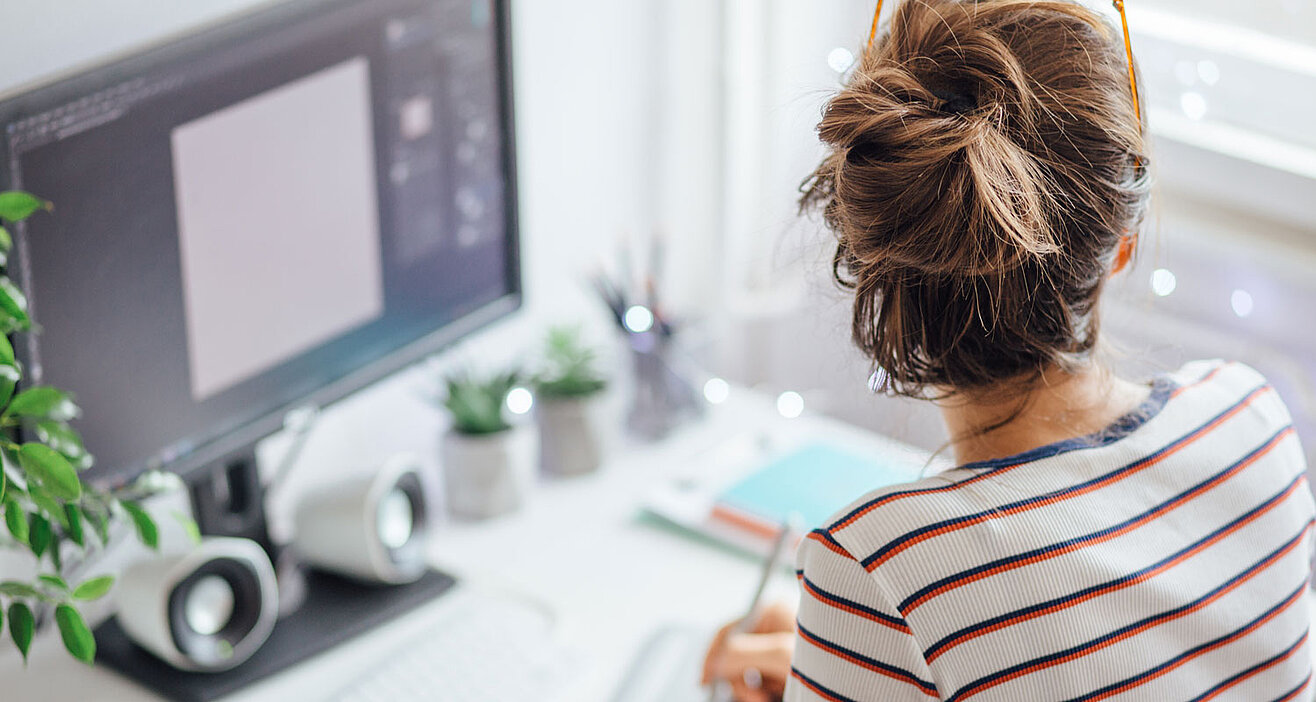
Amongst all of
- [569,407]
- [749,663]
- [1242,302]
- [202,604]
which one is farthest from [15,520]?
[1242,302]

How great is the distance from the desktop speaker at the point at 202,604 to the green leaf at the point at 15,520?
272mm

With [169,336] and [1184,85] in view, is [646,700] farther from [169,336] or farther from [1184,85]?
[1184,85]

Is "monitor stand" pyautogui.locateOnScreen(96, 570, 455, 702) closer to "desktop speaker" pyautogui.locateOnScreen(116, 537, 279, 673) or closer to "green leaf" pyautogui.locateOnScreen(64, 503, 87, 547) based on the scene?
"desktop speaker" pyautogui.locateOnScreen(116, 537, 279, 673)

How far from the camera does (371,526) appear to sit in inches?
40.1

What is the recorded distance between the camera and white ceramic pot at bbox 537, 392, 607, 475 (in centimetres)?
121

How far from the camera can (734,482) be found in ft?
3.92

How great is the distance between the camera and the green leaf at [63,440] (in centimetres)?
71

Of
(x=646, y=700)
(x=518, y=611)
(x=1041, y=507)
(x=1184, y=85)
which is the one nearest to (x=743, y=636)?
(x=646, y=700)

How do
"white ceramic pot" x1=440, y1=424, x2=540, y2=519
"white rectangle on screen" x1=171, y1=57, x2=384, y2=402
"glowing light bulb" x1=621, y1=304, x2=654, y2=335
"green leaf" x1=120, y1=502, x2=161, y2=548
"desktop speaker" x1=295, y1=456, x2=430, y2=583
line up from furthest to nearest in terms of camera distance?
"glowing light bulb" x1=621, y1=304, x2=654, y2=335, "white ceramic pot" x1=440, y1=424, x2=540, y2=519, "desktop speaker" x1=295, y1=456, x2=430, y2=583, "white rectangle on screen" x1=171, y1=57, x2=384, y2=402, "green leaf" x1=120, y1=502, x2=161, y2=548

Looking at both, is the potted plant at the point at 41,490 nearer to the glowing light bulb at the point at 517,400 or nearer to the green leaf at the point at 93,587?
the green leaf at the point at 93,587

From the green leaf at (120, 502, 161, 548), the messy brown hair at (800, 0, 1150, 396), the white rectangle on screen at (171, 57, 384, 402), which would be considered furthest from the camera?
the white rectangle on screen at (171, 57, 384, 402)

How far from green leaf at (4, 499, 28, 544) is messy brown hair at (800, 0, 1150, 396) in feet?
1.47

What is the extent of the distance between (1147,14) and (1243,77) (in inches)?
5.0

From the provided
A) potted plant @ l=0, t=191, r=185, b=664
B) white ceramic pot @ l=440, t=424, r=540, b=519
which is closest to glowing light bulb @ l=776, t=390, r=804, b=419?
white ceramic pot @ l=440, t=424, r=540, b=519
